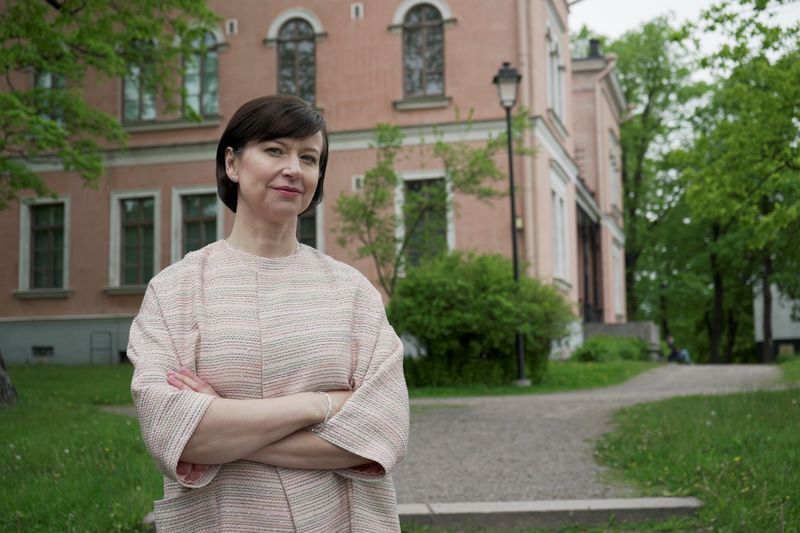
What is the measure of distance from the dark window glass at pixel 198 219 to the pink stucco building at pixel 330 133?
0.03m

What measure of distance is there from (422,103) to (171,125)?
6.11 metres

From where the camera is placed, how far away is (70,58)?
14.8 metres

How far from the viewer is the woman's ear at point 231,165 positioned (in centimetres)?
241

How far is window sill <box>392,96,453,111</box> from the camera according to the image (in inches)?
870

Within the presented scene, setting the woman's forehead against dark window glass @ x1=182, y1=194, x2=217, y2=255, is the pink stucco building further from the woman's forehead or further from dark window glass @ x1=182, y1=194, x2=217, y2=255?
the woman's forehead

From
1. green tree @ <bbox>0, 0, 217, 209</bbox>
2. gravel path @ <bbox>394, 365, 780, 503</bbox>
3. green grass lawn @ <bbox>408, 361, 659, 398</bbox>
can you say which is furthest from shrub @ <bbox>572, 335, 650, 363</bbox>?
green tree @ <bbox>0, 0, 217, 209</bbox>

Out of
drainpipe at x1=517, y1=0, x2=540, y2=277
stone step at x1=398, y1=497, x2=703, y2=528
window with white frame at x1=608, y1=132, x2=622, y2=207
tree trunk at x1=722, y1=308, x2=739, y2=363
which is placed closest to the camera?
stone step at x1=398, y1=497, x2=703, y2=528

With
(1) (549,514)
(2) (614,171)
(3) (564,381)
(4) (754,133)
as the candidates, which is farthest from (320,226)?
(2) (614,171)

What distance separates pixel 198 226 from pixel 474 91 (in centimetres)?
723

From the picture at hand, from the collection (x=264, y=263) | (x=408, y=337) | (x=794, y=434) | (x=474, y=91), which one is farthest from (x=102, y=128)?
(x=264, y=263)

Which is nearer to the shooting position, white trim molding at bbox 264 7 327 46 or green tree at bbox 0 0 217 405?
green tree at bbox 0 0 217 405

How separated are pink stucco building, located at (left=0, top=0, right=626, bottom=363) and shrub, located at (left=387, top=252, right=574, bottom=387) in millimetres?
5629

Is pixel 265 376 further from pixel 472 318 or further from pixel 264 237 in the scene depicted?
pixel 472 318

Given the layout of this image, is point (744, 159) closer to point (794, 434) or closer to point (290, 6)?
point (794, 434)
